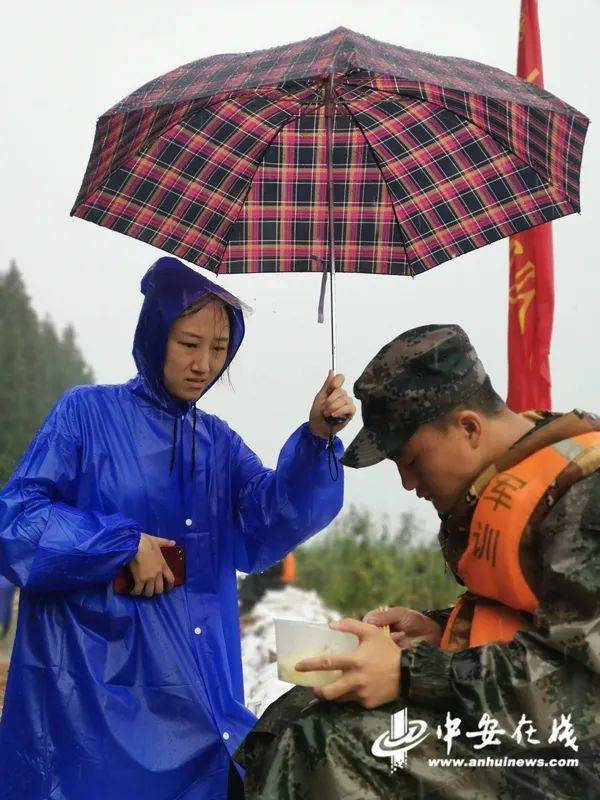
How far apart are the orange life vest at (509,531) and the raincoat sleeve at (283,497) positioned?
73 cm

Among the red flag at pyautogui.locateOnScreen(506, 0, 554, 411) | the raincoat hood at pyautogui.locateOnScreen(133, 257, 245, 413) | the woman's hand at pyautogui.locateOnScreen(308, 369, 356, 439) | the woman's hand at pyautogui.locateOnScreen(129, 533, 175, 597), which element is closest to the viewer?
the woman's hand at pyautogui.locateOnScreen(308, 369, 356, 439)

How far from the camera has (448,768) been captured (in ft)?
6.74

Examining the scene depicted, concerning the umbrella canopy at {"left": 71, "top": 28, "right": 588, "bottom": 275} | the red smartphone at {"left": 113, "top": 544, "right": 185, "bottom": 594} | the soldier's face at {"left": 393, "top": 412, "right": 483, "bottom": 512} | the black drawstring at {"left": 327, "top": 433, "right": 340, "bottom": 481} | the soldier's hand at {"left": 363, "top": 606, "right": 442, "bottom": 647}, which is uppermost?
the umbrella canopy at {"left": 71, "top": 28, "right": 588, "bottom": 275}

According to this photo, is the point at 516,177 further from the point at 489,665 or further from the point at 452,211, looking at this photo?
the point at 489,665

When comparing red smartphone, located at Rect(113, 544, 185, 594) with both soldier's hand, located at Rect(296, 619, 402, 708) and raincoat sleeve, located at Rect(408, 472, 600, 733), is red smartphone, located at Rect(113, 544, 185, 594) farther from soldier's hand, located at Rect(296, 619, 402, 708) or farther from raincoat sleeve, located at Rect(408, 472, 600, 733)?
raincoat sleeve, located at Rect(408, 472, 600, 733)

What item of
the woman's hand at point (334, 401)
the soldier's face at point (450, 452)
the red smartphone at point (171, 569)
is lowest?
the red smartphone at point (171, 569)

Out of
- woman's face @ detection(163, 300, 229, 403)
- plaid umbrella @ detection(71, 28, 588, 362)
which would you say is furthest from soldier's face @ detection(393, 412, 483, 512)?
woman's face @ detection(163, 300, 229, 403)

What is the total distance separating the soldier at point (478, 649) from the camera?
6.61 ft

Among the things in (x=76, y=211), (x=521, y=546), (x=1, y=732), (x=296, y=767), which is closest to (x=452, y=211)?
(x=76, y=211)

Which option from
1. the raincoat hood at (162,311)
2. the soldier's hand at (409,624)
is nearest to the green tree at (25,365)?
the raincoat hood at (162,311)

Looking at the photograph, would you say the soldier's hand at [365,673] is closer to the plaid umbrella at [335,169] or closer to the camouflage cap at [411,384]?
the camouflage cap at [411,384]

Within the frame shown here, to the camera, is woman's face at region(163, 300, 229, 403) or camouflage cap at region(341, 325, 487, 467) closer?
camouflage cap at region(341, 325, 487, 467)

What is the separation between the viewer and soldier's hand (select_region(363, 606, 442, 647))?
8.29 feet

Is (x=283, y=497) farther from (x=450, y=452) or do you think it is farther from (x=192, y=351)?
(x=450, y=452)
